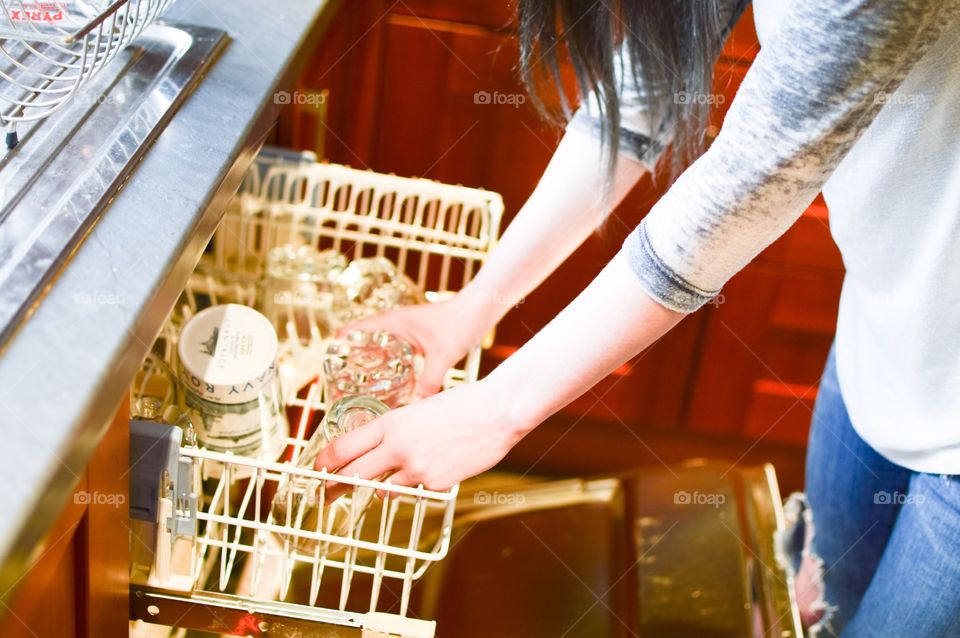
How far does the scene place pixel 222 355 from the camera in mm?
701

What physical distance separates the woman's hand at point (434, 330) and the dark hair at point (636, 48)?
172 millimetres

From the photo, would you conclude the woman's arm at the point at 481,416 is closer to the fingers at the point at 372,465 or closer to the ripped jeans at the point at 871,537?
the fingers at the point at 372,465

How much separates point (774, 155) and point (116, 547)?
43 cm

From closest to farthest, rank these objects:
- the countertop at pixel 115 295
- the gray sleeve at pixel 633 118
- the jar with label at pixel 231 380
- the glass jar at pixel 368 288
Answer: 1. the countertop at pixel 115 295
2. the jar with label at pixel 231 380
3. the gray sleeve at pixel 633 118
4. the glass jar at pixel 368 288

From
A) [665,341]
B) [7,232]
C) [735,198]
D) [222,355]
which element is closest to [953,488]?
[735,198]

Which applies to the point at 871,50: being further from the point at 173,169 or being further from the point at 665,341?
the point at 665,341

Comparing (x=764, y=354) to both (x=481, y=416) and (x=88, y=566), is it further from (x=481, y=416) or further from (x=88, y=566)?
(x=88, y=566)

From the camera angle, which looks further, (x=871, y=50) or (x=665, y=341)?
(x=665, y=341)

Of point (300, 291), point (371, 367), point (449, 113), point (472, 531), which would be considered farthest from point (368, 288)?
point (449, 113)

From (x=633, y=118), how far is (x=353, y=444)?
1.20 ft

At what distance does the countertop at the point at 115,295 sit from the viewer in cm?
42

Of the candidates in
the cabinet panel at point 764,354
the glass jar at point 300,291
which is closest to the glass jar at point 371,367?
the glass jar at point 300,291

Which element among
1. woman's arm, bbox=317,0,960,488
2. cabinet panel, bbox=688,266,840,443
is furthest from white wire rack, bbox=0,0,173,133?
cabinet panel, bbox=688,266,840,443

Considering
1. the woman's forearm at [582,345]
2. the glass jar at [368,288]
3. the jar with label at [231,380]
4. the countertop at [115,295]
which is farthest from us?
the glass jar at [368,288]
